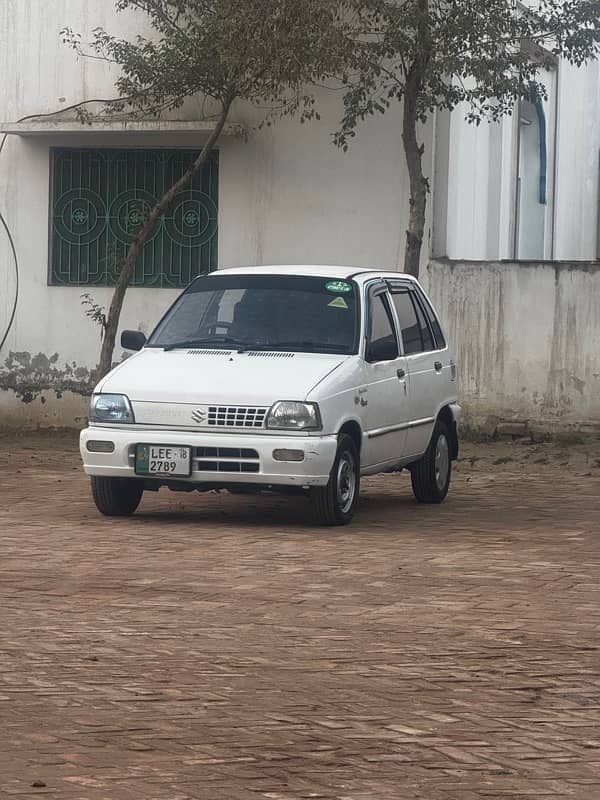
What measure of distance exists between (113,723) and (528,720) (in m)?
1.49

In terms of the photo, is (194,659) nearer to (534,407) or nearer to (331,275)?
(331,275)

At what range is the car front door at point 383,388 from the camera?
12086 mm

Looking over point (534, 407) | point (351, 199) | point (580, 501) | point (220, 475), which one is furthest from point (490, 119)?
point (220, 475)

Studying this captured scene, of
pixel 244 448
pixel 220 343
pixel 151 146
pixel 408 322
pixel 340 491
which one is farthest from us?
pixel 151 146

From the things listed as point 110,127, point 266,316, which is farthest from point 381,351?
point 110,127

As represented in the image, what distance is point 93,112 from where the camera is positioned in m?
19.9

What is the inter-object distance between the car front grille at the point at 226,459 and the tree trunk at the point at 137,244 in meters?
7.96

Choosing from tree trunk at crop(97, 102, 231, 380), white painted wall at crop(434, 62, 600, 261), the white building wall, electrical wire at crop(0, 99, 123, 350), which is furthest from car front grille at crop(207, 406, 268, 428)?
electrical wire at crop(0, 99, 123, 350)

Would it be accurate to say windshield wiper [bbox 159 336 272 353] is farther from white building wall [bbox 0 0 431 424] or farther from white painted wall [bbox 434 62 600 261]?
white painted wall [bbox 434 62 600 261]

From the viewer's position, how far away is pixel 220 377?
11.5 m

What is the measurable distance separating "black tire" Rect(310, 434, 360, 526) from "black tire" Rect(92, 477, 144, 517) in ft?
4.09

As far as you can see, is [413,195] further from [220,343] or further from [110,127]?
[220,343]

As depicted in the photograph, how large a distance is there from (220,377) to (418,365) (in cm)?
219

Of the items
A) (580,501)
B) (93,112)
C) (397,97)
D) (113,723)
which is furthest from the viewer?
(93,112)
